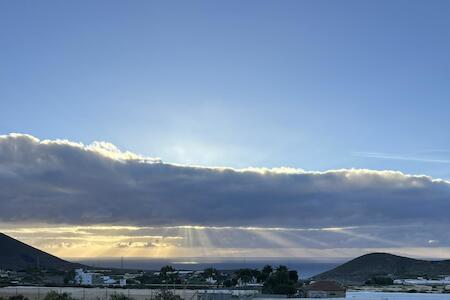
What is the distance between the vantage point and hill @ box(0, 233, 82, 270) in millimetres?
158875

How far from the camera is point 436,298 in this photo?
61.5 meters

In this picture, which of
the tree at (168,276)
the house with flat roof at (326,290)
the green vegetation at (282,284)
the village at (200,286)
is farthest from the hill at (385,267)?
the house with flat roof at (326,290)

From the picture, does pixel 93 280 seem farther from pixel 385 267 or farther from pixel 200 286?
pixel 385 267

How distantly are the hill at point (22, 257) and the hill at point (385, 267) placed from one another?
225ft

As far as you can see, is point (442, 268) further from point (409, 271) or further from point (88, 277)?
point (88, 277)

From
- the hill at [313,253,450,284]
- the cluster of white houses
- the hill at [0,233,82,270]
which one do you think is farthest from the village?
the hill at [313,253,450,284]

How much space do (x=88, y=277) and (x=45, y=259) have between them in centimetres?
8111

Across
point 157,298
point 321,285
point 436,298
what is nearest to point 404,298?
point 436,298

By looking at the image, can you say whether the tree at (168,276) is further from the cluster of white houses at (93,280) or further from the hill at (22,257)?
the hill at (22,257)

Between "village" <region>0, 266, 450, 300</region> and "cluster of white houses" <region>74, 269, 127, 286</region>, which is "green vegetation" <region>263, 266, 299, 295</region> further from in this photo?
"cluster of white houses" <region>74, 269, 127, 286</region>

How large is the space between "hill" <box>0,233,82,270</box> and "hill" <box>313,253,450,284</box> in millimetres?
68441

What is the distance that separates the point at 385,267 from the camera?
177 m

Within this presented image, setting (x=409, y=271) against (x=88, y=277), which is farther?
(x=409, y=271)

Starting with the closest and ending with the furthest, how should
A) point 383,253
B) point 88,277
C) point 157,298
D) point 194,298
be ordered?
point 157,298 < point 194,298 < point 88,277 < point 383,253
